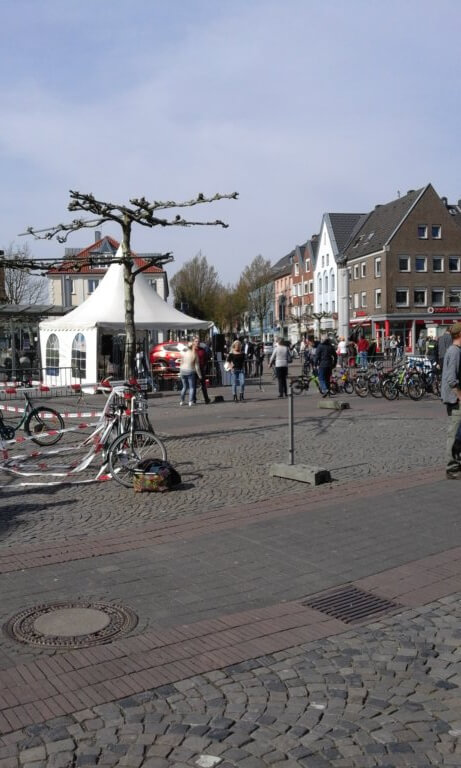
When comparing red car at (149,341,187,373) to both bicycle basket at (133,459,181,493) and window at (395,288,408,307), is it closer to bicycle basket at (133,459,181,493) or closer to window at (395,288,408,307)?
bicycle basket at (133,459,181,493)

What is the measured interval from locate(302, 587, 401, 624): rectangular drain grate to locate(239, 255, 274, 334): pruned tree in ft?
251

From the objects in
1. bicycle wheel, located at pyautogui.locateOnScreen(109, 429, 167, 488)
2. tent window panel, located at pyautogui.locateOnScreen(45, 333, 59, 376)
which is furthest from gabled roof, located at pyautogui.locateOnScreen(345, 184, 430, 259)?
bicycle wheel, located at pyautogui.locateOnScreen(109, 429, 167, 488)

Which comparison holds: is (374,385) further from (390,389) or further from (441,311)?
(441,311)

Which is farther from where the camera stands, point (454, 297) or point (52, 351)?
point (454, 297)

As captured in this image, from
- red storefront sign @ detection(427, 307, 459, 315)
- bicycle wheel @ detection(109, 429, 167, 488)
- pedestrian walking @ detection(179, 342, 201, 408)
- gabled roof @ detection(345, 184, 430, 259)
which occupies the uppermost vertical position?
gabled roof @ detection(345, 184, 430, 259)

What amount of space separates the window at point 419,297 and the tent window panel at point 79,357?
46.8 m

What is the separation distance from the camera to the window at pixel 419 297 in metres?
67.7

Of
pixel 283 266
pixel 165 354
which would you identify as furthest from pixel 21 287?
pixel 283 266

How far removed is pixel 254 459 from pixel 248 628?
20.2 feet

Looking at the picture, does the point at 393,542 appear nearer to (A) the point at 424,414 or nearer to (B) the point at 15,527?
(B) the point at 15,527

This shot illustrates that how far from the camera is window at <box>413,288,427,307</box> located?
6769cm

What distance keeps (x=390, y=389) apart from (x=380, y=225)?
183ft

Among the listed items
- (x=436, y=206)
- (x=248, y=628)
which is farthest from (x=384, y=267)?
(x=248, y=628)

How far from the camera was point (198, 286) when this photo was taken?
77.1 m
